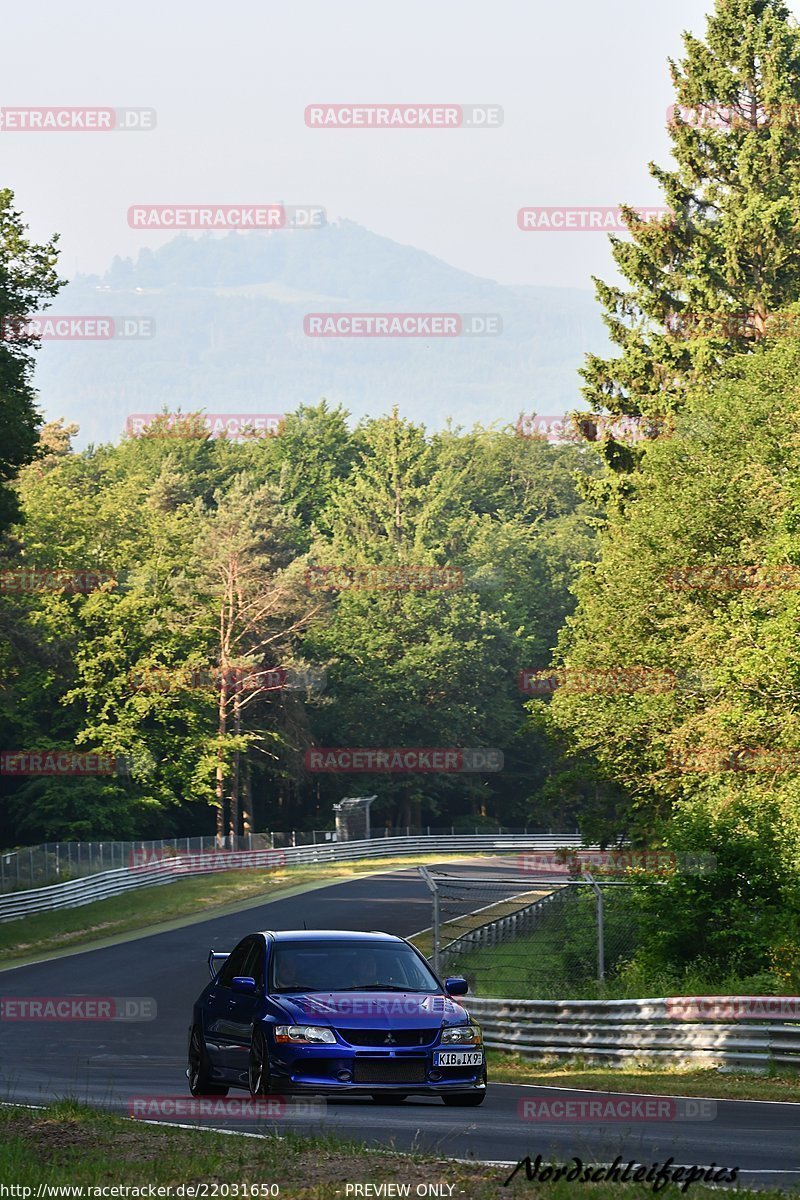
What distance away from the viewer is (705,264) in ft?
168

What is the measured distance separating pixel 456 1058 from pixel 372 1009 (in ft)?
2.59

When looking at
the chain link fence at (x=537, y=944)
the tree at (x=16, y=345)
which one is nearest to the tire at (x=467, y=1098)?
the chain link fence at (x=537, y=944)

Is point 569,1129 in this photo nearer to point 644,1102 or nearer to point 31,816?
point 644,1102

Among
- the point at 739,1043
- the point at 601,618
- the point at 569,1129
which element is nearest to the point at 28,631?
the point at 601,618

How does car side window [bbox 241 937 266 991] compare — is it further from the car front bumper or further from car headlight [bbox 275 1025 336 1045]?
the car front bumper

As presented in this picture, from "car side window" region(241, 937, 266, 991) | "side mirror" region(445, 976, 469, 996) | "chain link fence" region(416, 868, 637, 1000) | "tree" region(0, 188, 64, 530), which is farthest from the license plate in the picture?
"tree" region(0, 188, 64, 530)

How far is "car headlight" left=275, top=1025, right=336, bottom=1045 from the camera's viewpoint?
527 inches

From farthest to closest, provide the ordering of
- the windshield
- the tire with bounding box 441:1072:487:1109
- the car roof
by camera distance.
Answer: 1. the car roof
2. the windshield
3. the tire with bounding box 441:1072:487:1109

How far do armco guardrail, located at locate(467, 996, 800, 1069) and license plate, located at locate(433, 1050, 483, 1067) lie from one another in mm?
6214

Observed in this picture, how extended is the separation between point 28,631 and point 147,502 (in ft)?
165

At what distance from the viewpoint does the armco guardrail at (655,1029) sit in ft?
62.7

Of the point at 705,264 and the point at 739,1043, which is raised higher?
the point at 705,264

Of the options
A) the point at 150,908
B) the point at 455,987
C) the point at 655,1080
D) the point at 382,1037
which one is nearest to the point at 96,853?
→ the point at 150,908

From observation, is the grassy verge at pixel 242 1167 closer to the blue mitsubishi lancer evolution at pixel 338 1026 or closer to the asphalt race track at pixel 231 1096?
the asphalt race track at pixel 231 1096
